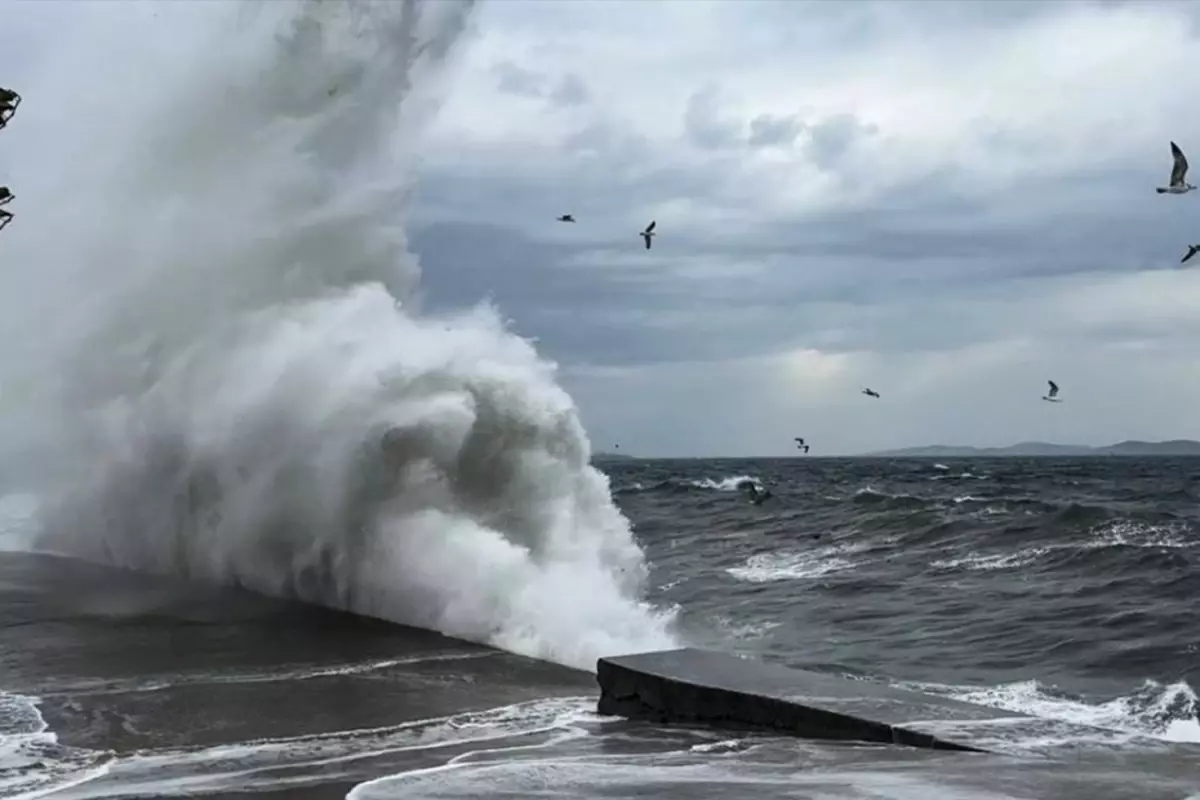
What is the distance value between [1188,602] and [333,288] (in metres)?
12.1

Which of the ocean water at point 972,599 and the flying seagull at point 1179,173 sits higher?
the flying seagull at point 1179,173

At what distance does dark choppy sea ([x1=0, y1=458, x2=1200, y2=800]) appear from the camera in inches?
250

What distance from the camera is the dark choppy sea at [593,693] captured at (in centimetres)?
635

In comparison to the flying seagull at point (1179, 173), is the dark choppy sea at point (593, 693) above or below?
below

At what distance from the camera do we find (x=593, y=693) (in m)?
9.56

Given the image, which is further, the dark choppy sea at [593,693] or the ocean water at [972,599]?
the ocean water at [972,599]

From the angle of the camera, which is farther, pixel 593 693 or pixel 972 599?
pixel 972 599

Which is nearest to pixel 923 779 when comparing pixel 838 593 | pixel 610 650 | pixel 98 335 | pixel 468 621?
pixel 610 650

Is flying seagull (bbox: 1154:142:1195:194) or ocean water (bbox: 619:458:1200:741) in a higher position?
flying seagull (bbox: 1154:142:1195:194)

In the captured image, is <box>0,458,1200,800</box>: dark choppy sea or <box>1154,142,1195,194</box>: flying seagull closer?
<box>0,458,1200,800</box>: dark choppy sea

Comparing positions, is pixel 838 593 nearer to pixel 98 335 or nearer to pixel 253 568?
pixel 253 568

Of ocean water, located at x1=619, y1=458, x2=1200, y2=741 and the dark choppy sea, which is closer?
the dark choppy sea

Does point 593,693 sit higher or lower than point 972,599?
higher

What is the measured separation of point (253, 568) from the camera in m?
16.2
